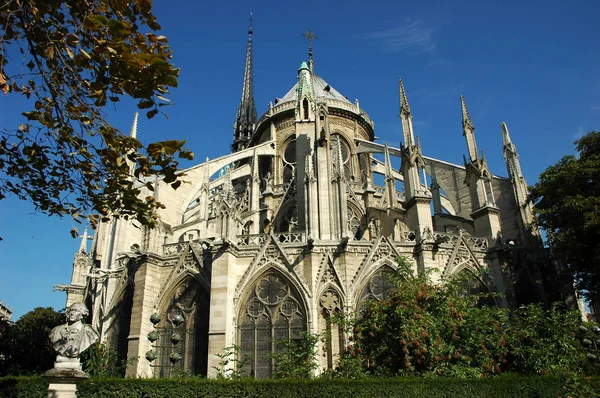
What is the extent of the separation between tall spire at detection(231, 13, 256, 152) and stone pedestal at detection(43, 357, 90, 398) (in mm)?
50375

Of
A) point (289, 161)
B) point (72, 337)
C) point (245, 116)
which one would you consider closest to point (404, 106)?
point (289, 161)

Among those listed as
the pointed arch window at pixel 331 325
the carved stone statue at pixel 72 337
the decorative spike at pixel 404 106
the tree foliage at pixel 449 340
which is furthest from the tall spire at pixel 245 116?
the carved stone statue at pixel 72 337

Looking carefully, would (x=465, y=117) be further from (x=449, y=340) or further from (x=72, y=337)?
(x=72, y=337)

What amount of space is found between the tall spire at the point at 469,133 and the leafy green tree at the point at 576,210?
10.3ft

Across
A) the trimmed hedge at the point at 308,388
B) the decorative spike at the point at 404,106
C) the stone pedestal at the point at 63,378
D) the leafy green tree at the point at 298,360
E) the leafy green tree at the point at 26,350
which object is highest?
the decorative spike at the point at 404,106

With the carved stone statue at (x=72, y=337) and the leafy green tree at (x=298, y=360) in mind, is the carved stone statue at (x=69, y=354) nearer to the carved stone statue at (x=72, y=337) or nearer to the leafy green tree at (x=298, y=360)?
the carved stone statue at (x=72, y=337)

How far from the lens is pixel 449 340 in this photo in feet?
48.5

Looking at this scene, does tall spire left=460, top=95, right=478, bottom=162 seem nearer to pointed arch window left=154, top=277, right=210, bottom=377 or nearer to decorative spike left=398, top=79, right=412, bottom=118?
decorative spike left=398, top=79, right=412, bottom=118

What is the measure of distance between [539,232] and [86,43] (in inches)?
813

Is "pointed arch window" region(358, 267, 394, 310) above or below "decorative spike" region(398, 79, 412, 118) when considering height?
below

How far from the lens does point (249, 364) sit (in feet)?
58.2

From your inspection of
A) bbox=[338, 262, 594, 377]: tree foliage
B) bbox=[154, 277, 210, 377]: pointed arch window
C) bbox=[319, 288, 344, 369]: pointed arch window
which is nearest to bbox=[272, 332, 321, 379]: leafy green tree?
bbox=[319, 288, 344, 369]: pointed arch window

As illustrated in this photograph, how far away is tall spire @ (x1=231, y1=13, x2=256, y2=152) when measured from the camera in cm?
6150

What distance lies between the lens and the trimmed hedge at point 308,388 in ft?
38.2
